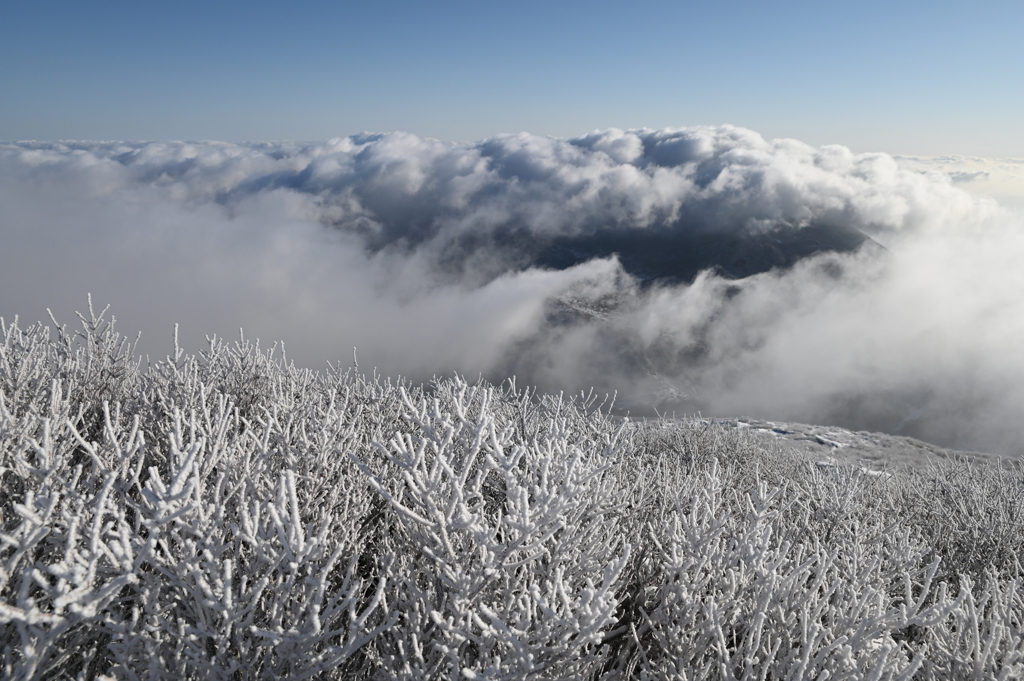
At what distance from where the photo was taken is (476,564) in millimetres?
2609

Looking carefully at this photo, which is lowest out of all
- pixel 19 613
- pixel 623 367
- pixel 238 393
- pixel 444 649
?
pixel 623 367

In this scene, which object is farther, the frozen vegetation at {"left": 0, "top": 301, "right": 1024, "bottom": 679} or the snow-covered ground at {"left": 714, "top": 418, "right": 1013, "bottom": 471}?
the snow-covered ground at {"left": 714, "top": 418, "right": 1013, "bottom": 471}

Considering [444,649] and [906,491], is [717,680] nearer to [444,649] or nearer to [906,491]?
[444,649]

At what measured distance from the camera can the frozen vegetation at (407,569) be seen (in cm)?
222

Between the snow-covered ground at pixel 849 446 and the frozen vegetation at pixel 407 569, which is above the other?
the frozen vegetation at pixel 407 569

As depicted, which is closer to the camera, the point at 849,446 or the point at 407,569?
the point at 407,569

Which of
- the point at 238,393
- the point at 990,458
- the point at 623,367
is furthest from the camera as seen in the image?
the point at 623,367

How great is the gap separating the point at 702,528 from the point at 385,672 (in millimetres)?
2310

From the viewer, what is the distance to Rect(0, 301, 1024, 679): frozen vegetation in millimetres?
2219

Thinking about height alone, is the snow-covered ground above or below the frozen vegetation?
below

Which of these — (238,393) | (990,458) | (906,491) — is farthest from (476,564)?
(990,458)

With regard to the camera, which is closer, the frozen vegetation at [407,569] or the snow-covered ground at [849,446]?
the frozen vegetation at [407,569]

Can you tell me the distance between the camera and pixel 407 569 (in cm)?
329

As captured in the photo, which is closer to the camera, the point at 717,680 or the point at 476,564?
the point at 476,564
